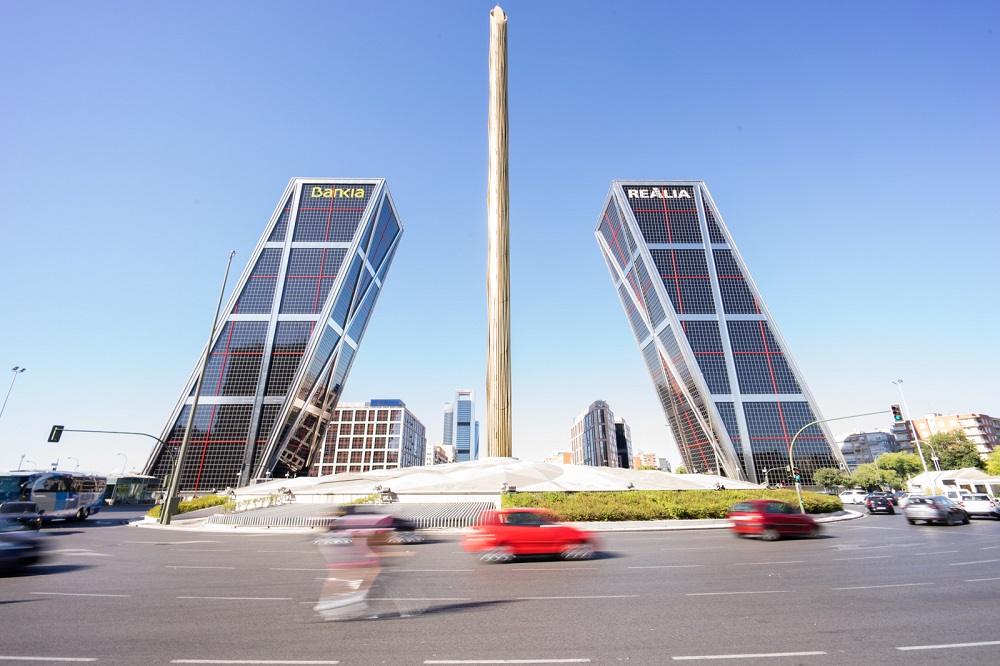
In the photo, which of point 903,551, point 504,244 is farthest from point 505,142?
point 903,551

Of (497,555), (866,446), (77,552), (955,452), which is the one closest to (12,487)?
(77,552)

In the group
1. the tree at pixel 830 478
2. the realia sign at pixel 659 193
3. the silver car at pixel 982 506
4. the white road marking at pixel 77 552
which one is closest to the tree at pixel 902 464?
the tree at pixel 830 478

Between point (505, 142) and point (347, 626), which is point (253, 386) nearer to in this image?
point (505, 142)

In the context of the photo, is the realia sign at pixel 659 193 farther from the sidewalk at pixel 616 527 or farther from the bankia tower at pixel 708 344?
the sidewalk at pixel 616 527

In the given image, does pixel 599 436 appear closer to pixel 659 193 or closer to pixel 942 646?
pixel 659 193

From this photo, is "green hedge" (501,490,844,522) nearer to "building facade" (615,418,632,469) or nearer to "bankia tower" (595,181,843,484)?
"bankia tower" (595,181,843,484)

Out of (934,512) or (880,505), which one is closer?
(934,512)

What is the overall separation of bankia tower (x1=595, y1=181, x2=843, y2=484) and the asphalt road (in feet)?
213

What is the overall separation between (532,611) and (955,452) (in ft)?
399

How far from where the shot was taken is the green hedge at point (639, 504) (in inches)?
888

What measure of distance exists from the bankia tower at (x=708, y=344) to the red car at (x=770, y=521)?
5881cm

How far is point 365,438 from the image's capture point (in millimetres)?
113375

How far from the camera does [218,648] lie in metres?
5.51

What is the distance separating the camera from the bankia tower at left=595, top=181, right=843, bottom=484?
237 ft
